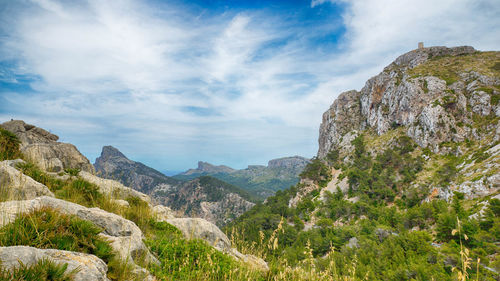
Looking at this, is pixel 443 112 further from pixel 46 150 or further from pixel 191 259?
pixel 46 150

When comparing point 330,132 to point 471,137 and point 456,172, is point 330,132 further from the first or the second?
point 456,172

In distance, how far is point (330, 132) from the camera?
384ft

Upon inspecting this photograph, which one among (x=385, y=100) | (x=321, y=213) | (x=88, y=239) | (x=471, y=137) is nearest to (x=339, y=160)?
(x=385, y=100)

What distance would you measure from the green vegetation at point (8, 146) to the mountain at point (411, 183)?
1405 centimetres

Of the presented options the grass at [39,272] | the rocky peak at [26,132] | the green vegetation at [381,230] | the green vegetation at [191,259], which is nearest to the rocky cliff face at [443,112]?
the green vegetation at [381,230]

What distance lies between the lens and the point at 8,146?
1090 centimetres

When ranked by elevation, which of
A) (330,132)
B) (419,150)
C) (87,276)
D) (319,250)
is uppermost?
(330,132)

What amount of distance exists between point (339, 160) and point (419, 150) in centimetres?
3226

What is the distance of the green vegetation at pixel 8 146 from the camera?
10324 mm

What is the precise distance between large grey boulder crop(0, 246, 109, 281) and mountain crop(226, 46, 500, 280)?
5276mm

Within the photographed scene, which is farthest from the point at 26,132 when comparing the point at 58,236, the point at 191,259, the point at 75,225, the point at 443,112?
the point at 443,112

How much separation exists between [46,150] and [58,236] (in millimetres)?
15133

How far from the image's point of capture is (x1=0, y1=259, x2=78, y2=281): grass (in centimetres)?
232

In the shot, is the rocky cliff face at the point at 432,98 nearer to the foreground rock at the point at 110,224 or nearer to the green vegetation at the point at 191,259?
the green vegetation at the point at 191,259
